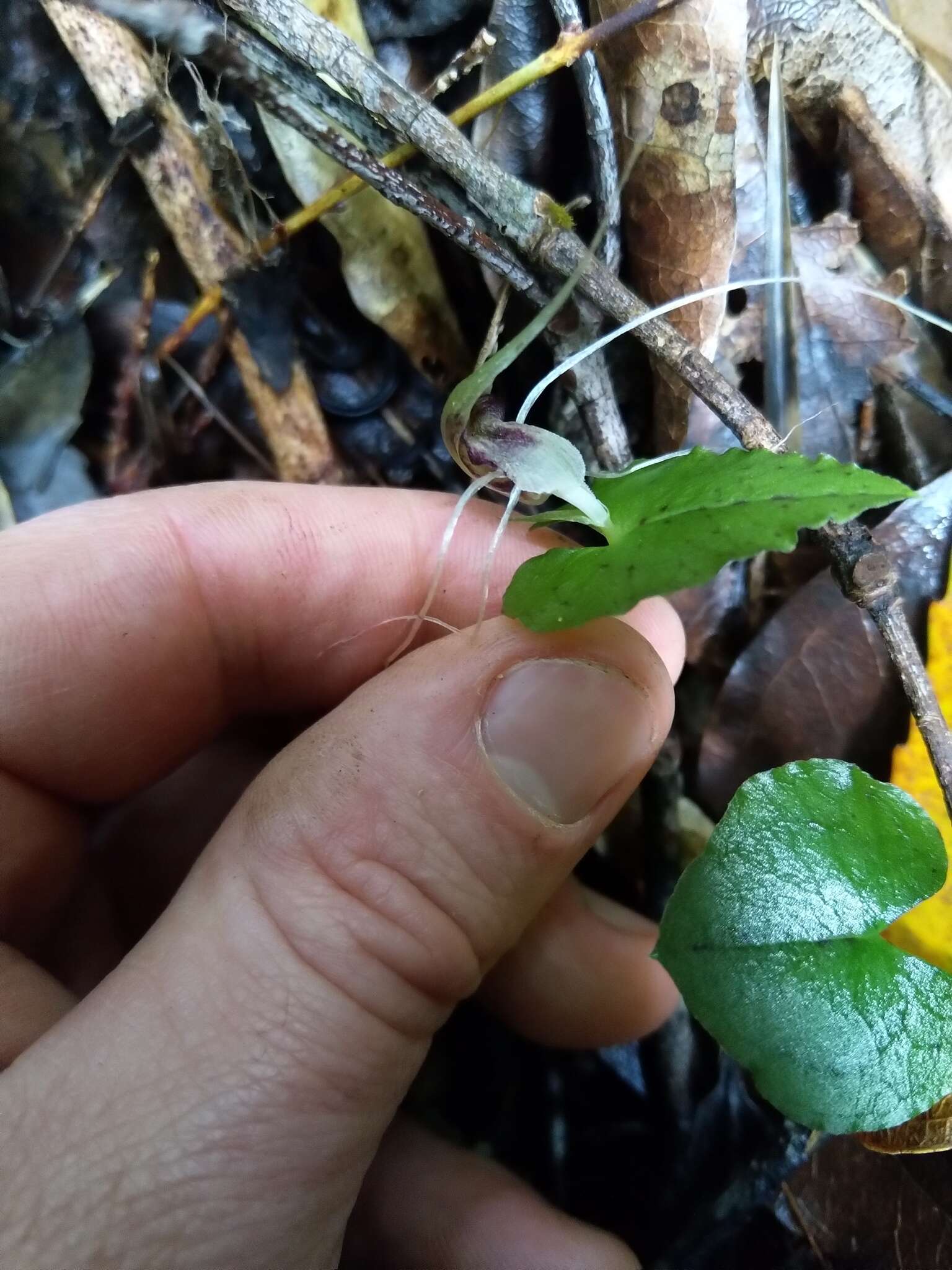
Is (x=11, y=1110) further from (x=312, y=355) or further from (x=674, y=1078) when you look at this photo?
(x=312, y=355)

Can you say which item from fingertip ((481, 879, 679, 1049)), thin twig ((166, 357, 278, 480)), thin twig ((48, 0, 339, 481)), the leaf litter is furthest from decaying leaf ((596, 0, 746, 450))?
fingertip ((481, 879, 679, 1049))

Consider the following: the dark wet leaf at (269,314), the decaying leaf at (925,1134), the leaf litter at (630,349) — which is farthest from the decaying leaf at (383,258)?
the decaying leaf at (925,1134)

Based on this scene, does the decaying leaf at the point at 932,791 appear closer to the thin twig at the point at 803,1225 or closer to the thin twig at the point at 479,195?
the thin twig at the point at 479,195

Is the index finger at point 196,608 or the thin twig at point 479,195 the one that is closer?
the thin twig at point 479,195

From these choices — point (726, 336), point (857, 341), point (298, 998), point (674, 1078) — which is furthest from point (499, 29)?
point (674, 1078)

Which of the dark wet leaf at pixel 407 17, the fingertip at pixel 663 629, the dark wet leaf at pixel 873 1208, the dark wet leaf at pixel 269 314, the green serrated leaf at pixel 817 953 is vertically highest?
the dark wet leaf at pixel 407 17

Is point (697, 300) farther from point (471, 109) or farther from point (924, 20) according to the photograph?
point (924, 20)

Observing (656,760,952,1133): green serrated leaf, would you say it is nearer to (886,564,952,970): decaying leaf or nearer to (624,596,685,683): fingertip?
(886,564,952,970): decaying leaf
